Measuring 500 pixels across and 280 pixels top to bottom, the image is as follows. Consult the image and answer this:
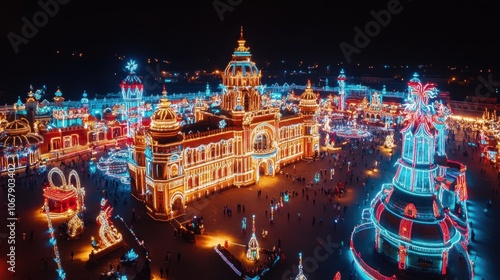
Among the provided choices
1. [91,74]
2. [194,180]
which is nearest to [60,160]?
[194,180]

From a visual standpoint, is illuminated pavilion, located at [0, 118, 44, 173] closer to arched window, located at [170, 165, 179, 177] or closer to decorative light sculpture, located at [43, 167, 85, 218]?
decorative light sculpture, located at [43, 167, 85, 218]

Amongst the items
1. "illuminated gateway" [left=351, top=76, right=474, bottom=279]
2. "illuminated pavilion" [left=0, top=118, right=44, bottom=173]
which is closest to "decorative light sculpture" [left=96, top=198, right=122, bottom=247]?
"illuminated gateway" [left=351, top=76, right=474, bottom=279]

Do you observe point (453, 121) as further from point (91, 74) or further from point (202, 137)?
point (91, 74)

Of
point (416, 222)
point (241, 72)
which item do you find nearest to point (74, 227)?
point (416, 222)

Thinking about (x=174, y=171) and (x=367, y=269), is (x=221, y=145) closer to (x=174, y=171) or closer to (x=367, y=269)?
(x=174, y=171)

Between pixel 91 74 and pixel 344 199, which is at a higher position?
pixel 91 74
